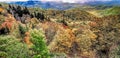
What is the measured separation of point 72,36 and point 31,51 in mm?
75033

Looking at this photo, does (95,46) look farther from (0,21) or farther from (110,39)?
(0,21)

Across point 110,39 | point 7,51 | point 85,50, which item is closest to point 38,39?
point 7,51

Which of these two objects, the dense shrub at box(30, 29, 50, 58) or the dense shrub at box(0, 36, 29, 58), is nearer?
the dense shrub at box(0, 36, 29, 58)

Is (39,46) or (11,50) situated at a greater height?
(11,50)

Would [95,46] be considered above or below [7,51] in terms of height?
below

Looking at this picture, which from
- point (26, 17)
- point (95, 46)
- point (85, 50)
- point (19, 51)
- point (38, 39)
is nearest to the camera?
point (19, 51)

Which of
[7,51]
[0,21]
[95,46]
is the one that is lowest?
[95,46]

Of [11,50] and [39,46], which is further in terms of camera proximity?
[39,46]

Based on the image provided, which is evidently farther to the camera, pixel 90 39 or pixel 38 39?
pixel 90 39

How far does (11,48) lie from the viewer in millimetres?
66125

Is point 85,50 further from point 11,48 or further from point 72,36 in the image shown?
point 11,48

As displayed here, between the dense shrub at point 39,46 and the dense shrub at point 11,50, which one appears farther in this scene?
the dense shrub at point 39,46

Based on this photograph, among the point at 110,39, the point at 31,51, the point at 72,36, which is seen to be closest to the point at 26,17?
the point at 72,36

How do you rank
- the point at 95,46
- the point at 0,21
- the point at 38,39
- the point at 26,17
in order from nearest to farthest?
1. the point at 38,39
2. the point at 0,21
3. the point at 95,46
4. the point at 26,17
